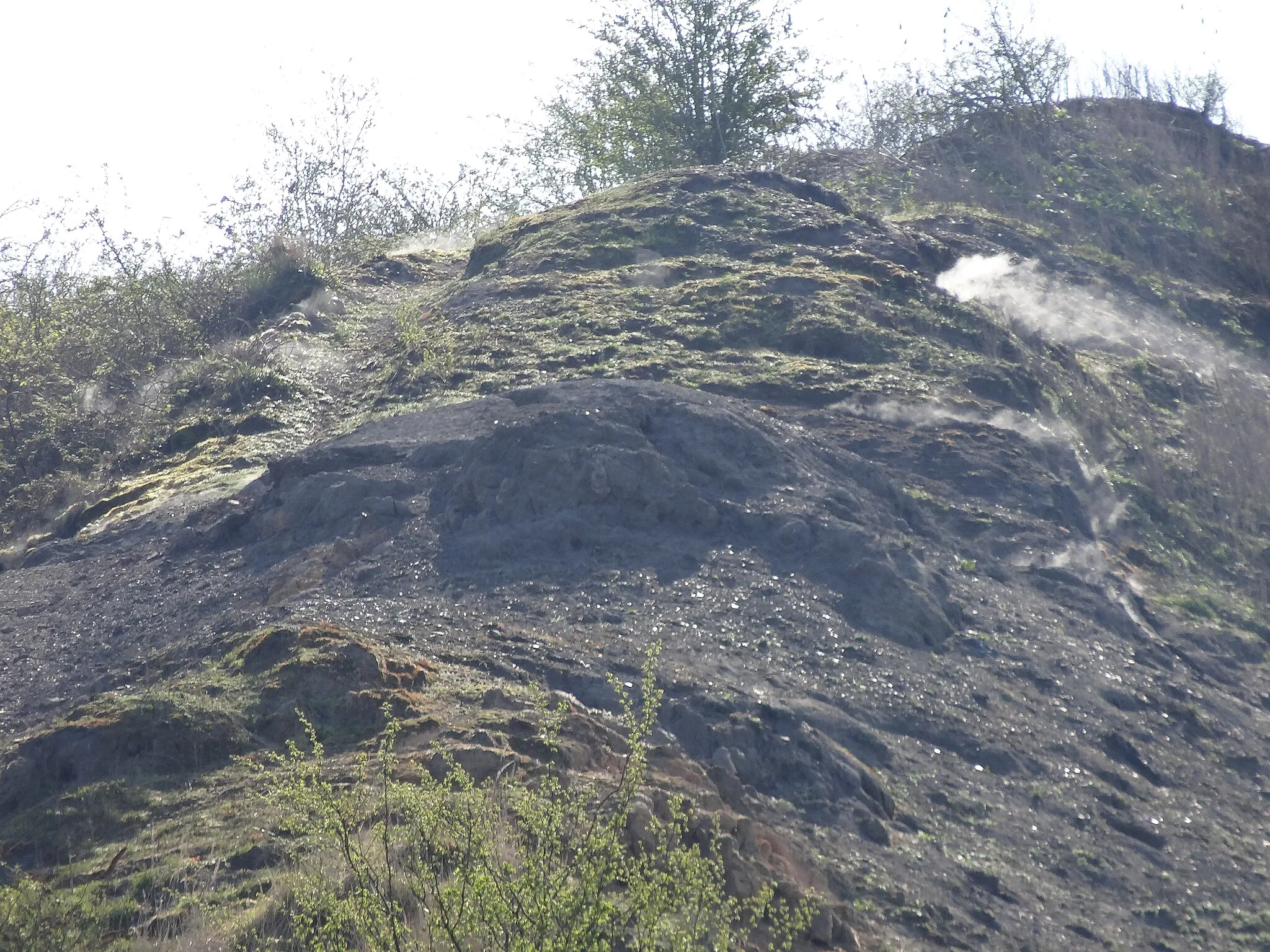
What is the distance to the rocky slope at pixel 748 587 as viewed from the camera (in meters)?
5.12

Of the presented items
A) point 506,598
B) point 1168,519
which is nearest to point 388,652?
point 506,598

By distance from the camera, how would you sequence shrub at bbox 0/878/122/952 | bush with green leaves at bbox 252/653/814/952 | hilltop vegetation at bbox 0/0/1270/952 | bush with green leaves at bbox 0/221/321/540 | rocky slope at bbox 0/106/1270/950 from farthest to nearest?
bush with green leaves at bbox 0/221/321/540
rocky slope at bbox 0/106/1270/950
hilltop vegetation at bbox 0/0/1270/952
shrub at bbox 0/878/122/952
bush with green leaves at bbox 252/653/814/952

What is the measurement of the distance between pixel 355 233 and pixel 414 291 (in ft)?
10.3

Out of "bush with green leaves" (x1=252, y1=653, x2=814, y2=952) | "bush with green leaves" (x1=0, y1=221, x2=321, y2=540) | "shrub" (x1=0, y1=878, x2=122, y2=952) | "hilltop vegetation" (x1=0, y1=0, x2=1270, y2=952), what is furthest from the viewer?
"bush with green leaves" (x1=0, y1=221, x2=321, y2=540)

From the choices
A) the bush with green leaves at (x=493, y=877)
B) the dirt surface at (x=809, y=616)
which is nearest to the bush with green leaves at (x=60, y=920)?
the bush with green leaves at (x=493, y=877)

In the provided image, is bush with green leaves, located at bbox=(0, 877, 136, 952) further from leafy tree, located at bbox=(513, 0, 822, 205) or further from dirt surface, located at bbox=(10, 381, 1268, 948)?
leafy tree, located at bbox=(513, 0, 822, 205)

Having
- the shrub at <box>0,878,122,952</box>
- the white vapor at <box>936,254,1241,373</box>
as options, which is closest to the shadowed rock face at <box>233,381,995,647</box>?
the shrub at <box>0,878,122,952</box>

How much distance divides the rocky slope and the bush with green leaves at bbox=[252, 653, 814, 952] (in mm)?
437

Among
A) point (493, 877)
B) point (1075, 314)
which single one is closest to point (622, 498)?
point (493, 877)

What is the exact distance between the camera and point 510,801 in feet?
12.3

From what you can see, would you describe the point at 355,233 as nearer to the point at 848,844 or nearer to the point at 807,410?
the point at 807,410

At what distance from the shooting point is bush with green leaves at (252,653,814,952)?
322cm

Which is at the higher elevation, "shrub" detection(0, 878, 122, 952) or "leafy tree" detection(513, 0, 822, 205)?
"leafy tree" detection(513, 0, 822, 205)

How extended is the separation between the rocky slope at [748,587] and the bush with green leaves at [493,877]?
0.44 m
